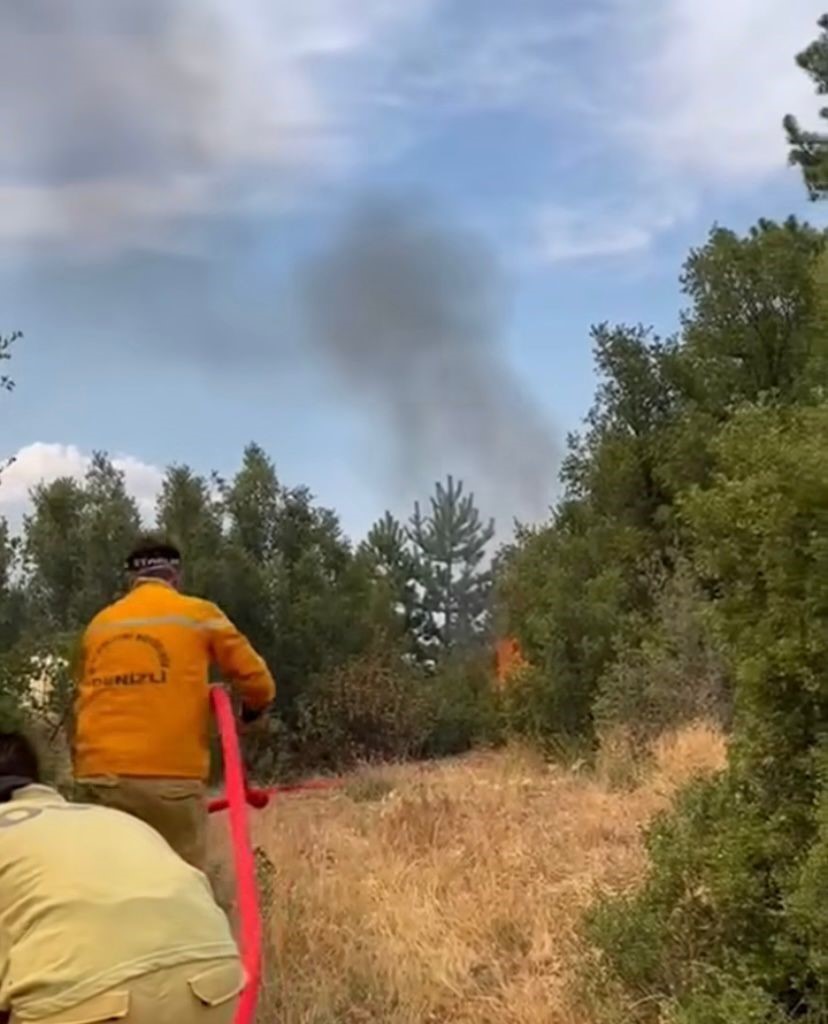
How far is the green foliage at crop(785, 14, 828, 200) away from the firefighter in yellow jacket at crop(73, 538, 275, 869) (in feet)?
43.5

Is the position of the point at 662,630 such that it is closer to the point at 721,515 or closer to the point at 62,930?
the point at 721,515

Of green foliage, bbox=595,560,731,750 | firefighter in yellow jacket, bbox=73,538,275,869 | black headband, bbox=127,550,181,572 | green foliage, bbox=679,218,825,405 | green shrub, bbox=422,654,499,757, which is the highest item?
green foliage, bbox=679,218,825,405

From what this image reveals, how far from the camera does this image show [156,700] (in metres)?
5.36

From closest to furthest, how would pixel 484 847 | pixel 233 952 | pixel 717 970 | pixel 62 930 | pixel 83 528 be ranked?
pixel 62 930, pixel 233 952, pixel 717 970, pixel 484 847, pixel 83 528

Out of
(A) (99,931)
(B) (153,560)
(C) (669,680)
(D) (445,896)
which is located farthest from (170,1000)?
(C) (669,680)

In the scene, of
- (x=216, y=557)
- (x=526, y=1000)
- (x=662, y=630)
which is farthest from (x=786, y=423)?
(x=216, y=557)

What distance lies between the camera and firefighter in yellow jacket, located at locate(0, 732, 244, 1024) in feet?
9.23

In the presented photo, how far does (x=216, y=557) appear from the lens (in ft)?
74.9

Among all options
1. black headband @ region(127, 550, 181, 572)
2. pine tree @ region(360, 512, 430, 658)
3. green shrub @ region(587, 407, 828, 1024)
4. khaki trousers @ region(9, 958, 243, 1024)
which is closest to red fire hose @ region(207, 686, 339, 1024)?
khaki trousers @ region(9, 958, 243, 1024)

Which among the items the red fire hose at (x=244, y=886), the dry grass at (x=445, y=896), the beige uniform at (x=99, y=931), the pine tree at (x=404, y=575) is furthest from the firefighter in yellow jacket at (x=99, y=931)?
the pine tree at (x=404, y=575)

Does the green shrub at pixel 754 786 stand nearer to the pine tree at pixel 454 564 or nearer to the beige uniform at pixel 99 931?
the beige uniform at pixel 99 931

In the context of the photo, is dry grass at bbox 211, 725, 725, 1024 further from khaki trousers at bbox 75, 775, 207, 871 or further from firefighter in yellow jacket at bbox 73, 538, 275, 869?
firefighter in yellow jacket at bbox 73, 538, 275, 869

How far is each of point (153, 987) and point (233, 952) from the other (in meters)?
0.23

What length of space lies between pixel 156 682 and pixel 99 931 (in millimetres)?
2563
